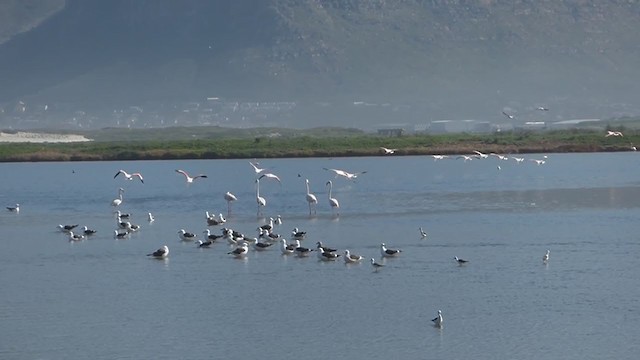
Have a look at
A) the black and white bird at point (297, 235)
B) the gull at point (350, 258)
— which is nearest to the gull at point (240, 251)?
the black and white bird at point (297, 235)

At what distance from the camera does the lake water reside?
19375 millimetres

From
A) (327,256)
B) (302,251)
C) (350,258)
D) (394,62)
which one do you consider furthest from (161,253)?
(394,62)

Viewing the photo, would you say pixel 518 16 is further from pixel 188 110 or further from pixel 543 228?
pixel 543 228

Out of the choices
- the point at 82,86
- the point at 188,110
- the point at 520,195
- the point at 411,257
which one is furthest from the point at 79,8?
the point at 411,257

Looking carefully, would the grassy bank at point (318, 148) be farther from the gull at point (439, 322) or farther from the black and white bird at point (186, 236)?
the gull at point (439, 322)

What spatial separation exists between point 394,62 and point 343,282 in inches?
5015

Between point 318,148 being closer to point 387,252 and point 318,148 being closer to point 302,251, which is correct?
point 302,251

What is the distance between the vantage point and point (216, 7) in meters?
165

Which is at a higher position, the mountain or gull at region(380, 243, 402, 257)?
the mountain

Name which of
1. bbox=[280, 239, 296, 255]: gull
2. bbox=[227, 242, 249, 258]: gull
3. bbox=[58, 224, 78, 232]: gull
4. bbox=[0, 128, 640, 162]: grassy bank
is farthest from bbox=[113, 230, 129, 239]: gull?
bbox=[0, 128, 640, 162]: grassy bank

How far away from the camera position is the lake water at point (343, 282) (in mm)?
19375

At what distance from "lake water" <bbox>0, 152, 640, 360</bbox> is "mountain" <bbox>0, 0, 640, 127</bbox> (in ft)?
338

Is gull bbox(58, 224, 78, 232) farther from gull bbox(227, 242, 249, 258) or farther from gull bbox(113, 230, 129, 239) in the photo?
gull bbox(227, 242, 249, 258)

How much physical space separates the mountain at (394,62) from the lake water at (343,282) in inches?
4059
